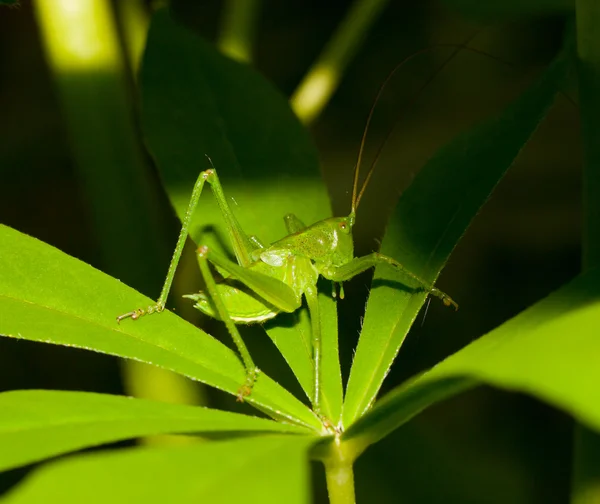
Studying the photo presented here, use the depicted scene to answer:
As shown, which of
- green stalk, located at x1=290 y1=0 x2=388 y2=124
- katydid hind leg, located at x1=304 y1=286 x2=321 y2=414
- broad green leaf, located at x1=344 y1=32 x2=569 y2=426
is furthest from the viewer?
green stalk, located at x1=290 y1=0 x2=388 y2=124

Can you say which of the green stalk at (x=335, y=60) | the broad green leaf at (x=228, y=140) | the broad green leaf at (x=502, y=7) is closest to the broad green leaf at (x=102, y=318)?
the broad green leaf at (x=228, y=140)

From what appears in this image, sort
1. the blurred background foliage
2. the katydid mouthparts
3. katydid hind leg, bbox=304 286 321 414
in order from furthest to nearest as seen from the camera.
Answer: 1. the blurred background foliage
2. the katydid mouthparts
3. katydid hind leg, bbox=304 286 321 414

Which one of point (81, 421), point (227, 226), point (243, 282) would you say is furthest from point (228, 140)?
point (81, 421)

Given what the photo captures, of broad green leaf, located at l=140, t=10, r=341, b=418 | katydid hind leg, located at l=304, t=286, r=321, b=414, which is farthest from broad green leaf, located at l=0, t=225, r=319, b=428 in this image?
broad green leaf, located at l=140, t=10, r=341, b=418

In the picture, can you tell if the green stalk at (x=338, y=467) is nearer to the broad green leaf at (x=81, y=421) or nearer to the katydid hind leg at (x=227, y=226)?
the broad green leaf at (x=81, y=421)

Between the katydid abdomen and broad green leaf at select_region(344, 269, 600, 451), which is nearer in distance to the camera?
broad green leaf at select_region(344, 269, 600, 451)

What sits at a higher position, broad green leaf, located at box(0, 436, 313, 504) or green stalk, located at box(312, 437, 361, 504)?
green stalk, located at box(312, 437, 361, 504)

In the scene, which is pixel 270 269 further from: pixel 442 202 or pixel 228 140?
pixel 442 202

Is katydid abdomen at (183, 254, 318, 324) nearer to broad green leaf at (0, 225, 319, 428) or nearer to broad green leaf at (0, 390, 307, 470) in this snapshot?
broad green leaf at (0, 225, 319, 428)
